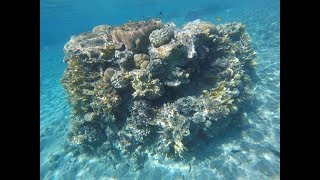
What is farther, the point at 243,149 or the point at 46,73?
the point at 46,73

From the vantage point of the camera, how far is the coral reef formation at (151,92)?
7.88m

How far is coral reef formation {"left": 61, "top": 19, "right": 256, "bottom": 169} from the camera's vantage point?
7.88 metres

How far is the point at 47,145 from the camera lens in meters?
11.0

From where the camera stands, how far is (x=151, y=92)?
310 inches
